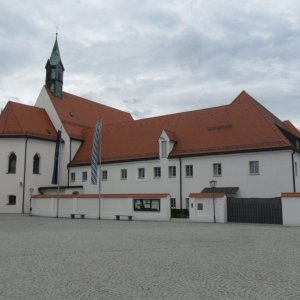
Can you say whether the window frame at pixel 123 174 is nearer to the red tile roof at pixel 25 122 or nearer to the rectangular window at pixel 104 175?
the rectangular window at pixel 104 175

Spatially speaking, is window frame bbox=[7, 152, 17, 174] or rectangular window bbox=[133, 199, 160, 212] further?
window frame bbox=[7, 152, 17, 174]

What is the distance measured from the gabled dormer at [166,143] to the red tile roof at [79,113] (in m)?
12.7

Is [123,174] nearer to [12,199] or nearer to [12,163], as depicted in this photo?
[12,199]

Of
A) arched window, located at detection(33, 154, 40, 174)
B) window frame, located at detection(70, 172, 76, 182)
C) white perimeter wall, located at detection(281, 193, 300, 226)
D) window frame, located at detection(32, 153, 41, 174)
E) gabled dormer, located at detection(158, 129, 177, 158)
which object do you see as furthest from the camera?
window frame, located at detection(70, 172, 76, 182)

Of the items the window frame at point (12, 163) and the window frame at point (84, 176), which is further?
the window frame at point (84, 176)

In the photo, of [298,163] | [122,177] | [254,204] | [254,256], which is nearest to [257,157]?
[298,163]

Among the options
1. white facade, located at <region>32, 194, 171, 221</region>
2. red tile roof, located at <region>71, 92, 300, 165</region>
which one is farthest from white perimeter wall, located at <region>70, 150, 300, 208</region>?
white facade, located at <region>32, 194, 171, 221</region>

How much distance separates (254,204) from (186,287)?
65.8 ft

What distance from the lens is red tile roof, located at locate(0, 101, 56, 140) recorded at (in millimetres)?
41906

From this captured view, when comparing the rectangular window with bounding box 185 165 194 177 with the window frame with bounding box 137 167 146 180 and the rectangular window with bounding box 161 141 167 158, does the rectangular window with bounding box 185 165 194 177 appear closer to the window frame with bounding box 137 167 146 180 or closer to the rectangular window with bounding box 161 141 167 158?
the rectangular window with bounding box 161 141 167 158

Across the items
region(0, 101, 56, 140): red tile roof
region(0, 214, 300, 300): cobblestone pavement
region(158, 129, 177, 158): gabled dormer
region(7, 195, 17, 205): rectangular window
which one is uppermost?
region(0, 101, 56, 140): red tile roof

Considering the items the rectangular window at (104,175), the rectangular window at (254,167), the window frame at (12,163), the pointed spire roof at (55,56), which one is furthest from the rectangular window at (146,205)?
the pointed spire roof at (55,56)

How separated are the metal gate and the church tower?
99.6 ft

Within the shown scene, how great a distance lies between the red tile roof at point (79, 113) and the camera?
46.7 m
